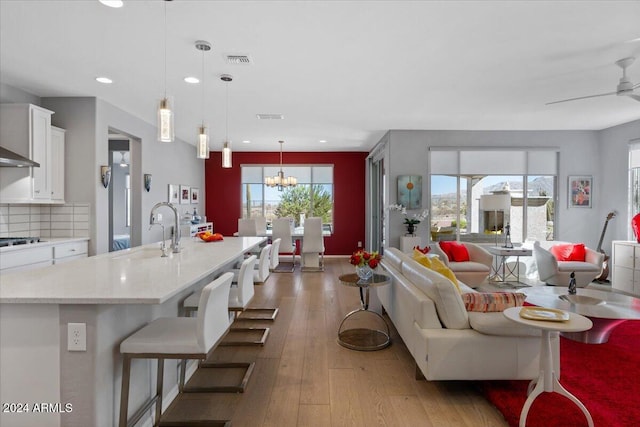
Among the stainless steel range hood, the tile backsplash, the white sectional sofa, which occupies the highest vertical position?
the stainless steel range hood

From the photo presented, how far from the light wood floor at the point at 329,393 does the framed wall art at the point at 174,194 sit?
4296 millimetres

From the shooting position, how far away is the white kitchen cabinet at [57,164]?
4492mm

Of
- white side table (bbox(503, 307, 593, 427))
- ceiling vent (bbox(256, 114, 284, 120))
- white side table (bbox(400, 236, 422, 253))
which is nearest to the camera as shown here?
white side table (bbox(503, 307, 593, 427))

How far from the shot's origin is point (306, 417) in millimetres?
2275

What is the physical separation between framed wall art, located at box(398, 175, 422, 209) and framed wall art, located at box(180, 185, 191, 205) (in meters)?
4.38

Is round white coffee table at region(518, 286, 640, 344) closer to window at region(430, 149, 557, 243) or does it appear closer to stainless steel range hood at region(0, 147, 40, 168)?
window at region(430, 149, 557, 243)

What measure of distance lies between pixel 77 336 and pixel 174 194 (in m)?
5.95

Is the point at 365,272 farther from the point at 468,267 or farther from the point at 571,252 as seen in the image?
the point at 571,252

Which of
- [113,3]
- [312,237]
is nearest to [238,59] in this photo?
[113,3]

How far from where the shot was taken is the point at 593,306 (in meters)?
3.05

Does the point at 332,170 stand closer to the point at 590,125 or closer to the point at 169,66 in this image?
the point at 590,125

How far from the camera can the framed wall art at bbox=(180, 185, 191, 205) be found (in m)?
7.70

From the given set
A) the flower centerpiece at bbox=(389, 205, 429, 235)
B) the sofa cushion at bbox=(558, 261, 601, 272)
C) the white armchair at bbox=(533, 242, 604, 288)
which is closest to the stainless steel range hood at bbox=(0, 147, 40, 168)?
the flower centerpiece at bbox=(389, 205, 429, 235)

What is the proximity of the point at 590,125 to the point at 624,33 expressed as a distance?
154 inches
